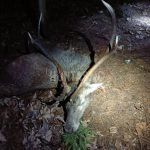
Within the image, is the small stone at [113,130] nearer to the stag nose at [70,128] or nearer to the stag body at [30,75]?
the stag nose at [70,128]

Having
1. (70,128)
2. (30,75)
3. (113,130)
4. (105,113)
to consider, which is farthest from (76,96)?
(30,75)

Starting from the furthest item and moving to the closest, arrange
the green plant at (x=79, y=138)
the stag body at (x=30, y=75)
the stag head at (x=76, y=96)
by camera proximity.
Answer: the stag body at (x=30, y=75) → the stag head at (x=76, y=96) → the green plant at (x=79, y=138)

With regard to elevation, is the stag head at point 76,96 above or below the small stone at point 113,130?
above

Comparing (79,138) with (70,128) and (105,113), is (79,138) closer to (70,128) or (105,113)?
(70,128)

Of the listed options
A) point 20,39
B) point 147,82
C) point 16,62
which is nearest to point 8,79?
point 16,62

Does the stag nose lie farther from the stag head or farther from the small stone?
the small stone

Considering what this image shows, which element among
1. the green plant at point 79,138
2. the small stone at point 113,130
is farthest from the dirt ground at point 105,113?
the green plant at point 79,138

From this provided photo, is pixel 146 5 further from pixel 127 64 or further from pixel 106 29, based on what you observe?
pixel 127 64
